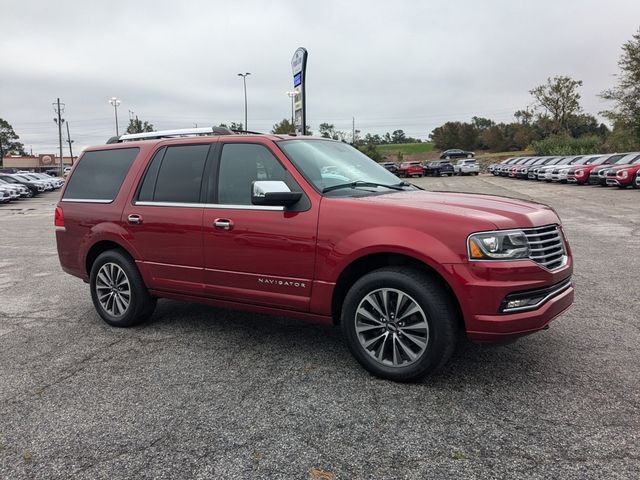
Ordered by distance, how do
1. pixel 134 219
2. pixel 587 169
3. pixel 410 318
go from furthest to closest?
1. pixel 587 169
2. pixel 134 219
3. pixel 410 318

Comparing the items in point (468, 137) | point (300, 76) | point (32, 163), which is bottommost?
point (32, 163)

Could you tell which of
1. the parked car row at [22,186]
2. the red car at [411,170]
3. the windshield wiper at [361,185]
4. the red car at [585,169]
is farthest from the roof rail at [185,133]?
the red car at [411,170]

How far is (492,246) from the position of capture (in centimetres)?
334

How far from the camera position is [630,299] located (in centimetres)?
582

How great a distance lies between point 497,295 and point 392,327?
2.49 ft

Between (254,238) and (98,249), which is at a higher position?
(254,238)

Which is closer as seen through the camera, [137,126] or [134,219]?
[134,219]

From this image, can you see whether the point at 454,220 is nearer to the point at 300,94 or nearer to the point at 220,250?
the point at 220,250

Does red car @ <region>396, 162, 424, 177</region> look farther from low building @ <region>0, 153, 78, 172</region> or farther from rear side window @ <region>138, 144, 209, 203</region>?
low building @ <region>0, 153, 78, 172</region>

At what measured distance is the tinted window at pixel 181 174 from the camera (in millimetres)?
4641

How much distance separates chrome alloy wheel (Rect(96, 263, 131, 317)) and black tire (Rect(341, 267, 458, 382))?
2.44 metres

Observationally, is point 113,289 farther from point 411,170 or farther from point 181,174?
point 411,170

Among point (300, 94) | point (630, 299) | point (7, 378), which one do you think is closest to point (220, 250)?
point (7, 378)

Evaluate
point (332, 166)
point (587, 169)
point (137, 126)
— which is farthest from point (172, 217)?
point (137, 126)
